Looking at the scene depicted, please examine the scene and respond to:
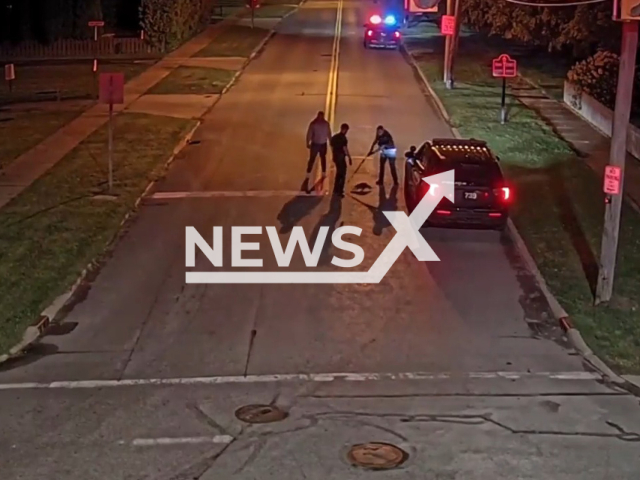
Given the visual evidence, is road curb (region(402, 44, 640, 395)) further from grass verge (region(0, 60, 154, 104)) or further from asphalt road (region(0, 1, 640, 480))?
grass verge (region(0, 60, 154, 104))

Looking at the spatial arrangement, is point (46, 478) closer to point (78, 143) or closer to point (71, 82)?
point (78, 143)

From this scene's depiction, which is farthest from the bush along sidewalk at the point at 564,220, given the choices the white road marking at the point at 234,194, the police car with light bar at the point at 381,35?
the police car with light bar at the point at 381,35

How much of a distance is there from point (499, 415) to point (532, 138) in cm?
1774

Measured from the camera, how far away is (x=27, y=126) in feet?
95.9

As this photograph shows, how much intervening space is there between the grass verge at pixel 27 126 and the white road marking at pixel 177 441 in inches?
601

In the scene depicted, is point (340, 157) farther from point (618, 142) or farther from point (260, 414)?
point (260, 414)

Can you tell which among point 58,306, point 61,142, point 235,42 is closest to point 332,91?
point 61,142

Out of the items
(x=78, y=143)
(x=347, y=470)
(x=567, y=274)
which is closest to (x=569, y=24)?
(x=78, y=143)

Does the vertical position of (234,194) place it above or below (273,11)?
below

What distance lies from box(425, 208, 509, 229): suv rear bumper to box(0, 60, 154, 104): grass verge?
20879mm

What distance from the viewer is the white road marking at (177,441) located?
980cm

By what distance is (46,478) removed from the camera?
9047 millimetres

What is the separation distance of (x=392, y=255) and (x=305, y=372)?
17.7 ft

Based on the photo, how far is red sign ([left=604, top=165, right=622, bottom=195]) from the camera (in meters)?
14.3
